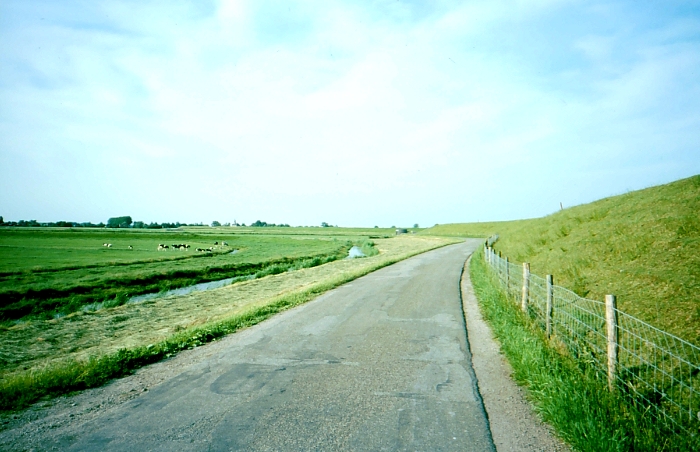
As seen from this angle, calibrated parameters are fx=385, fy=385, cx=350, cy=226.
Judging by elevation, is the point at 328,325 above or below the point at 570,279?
below

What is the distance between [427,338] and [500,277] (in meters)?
8.33

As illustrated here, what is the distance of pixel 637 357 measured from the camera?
6.16 meters

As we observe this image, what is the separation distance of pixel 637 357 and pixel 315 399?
5.15 m

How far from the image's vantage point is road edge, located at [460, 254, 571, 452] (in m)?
4.30

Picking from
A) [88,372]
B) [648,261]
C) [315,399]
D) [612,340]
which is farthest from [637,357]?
[88,372]

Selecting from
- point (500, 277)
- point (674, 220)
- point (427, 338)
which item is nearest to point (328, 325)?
point (427, 338)

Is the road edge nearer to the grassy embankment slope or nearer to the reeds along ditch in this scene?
the grassy embankment slope

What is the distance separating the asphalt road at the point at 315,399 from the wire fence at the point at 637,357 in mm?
1989

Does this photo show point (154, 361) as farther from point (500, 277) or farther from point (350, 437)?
point (500, 277)

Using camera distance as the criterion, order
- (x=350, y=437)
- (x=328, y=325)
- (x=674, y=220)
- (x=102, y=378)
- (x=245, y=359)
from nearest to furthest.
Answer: (x=350, y=437)
(x=102, y=378)
(x=245, y=359)
(x=328, y=325)
(x=674, y=220)

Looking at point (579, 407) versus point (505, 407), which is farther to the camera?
point (505, 407)

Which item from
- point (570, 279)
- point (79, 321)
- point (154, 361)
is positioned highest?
point (570, 279)

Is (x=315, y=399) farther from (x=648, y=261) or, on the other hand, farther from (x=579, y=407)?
(x=648, y=261)

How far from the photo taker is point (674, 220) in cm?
1285
